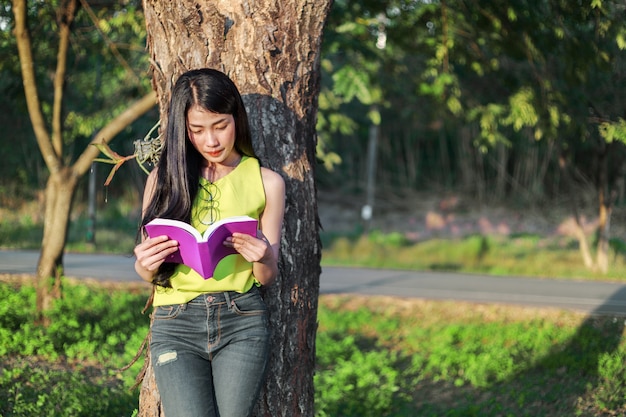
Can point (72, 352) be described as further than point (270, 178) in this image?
Yes

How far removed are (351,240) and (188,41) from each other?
1863cm

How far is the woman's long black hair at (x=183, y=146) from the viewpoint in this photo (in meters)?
3.10

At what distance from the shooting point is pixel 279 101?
3.87 metres

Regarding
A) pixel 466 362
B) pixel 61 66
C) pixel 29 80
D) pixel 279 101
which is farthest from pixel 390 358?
pixel 279 101

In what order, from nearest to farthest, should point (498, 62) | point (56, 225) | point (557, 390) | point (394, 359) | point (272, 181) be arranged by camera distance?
1. point (272, 181)
2. point (557, 390)
3. point (394, 359)
4. point (56, 225)
5. point (498, 62)

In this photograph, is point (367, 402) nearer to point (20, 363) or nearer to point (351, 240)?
point (20, 363)

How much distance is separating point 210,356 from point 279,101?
131 cm

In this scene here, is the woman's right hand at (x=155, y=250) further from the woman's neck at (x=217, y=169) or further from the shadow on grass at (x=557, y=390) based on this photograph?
the shadow on grass at (x=557, y=390)

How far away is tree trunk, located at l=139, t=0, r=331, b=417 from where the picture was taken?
12.4 feet

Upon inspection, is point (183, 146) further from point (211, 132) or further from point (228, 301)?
point (228, 301)

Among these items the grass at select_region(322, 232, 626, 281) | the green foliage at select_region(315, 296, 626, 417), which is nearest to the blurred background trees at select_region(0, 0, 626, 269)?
the grass at select_region(322, 232, 626, 281)

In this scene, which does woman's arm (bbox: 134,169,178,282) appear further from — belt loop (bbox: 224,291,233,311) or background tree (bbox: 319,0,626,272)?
background tree (bbox: 319,0,626,272)

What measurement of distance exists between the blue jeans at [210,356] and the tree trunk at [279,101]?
662 millimetres

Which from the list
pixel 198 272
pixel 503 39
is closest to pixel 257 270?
pixel 198 272
